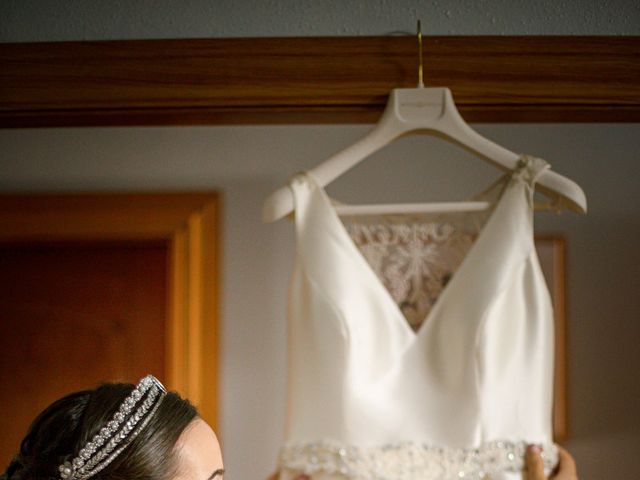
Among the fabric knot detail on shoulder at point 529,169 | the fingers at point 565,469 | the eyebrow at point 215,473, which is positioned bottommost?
the fingers at point 565,469

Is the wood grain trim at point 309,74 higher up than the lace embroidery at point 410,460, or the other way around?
the wood grain trim at point 309,74

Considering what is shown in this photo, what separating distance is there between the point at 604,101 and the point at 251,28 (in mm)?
673

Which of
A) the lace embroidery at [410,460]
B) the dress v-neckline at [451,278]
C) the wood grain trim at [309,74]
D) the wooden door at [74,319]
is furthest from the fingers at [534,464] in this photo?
the wooden door at [74,319]

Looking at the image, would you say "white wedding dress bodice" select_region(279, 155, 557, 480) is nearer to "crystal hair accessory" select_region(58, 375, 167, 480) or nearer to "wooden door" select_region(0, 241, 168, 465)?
"crystal hair accessory" select_region(58, 375, 167, 480)

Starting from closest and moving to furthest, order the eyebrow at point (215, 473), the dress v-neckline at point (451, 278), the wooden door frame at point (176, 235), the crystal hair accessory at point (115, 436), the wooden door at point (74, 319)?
1. the crystal hair accessory at point (115, 436)
2. the eyebrow at point (215, 473)
3. the dress v-neckline at point (451, 278)
4. the wooden door frame at point (176, 235)
5. the wooden door at point (74, 319)

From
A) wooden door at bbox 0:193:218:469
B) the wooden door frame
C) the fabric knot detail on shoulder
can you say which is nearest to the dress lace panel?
the fabric knot detail on shoulder

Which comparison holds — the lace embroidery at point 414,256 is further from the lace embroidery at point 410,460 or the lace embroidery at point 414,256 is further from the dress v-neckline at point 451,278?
the lace embroidery at point 410,460

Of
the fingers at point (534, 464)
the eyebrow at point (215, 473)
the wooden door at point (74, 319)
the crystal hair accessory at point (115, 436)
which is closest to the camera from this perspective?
the crystal hair accessory at point (115, 436)

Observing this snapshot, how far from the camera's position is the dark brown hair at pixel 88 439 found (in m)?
0.87

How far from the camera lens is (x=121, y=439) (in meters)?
0.88

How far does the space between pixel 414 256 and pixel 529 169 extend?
0.92ft

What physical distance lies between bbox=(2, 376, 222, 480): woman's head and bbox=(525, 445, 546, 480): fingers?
0.70m

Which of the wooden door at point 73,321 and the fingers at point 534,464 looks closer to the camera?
the fingers at point 534,464

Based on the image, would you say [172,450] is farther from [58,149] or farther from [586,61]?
[58,149]
